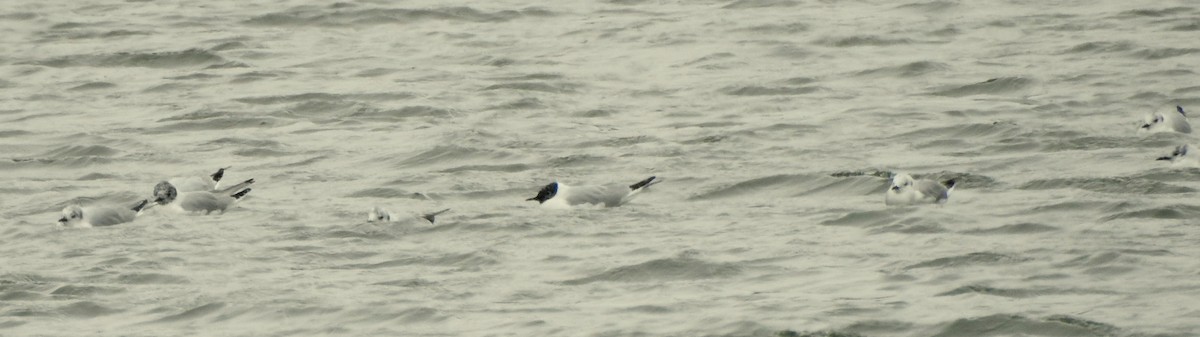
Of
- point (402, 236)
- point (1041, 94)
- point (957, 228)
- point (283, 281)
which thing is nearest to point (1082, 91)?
point (1041, 94)

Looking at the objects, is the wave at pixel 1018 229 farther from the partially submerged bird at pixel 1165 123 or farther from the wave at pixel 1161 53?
the wave at pixel 1161 53

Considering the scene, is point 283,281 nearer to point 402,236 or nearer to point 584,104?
point 402,236

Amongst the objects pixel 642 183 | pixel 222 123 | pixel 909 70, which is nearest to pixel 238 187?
pixel 642 183

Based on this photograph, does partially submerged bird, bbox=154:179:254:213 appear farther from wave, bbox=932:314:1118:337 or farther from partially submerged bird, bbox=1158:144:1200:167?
partially submerged bird, bbox=1158:144:1200:167

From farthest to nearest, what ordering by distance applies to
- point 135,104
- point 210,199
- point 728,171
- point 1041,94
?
1. point 135,104
2. point 1041,94
3. point 728,171
4. point 210,199

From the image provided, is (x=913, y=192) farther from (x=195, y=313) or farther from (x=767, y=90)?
(x=767, y=90)

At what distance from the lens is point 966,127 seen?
672 inches

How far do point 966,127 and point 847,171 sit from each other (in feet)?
6.73

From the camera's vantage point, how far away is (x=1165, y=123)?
1597 cm

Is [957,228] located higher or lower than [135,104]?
higher

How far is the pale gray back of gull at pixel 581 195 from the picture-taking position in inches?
567

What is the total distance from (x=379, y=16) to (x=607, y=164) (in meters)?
9.84

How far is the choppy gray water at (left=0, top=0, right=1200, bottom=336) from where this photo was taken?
1163cm

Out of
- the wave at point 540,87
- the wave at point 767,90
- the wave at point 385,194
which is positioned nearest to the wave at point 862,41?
the wave at point 767,90
